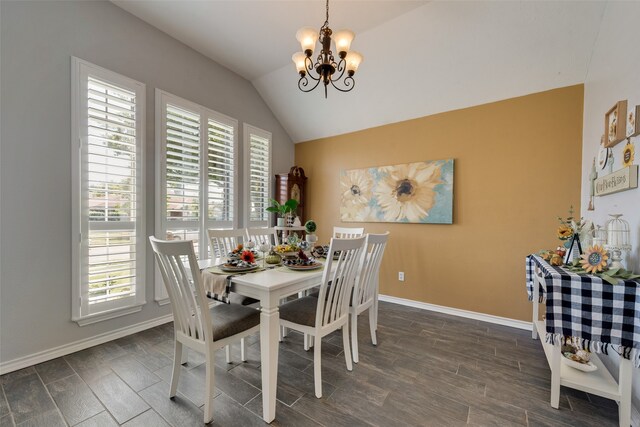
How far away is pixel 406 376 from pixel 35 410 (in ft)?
7.72

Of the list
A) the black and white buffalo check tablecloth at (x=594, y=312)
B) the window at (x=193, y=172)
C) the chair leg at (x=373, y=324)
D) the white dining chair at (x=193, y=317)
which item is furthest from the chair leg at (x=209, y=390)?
the black and white buffalo check tablecloth at (x=594, y=312)

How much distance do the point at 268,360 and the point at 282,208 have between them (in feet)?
8.40

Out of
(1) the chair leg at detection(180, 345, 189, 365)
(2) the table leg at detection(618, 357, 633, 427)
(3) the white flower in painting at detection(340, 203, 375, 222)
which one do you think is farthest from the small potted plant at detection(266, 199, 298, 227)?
(2) the table leg at detection(618, 357, 633, 427)

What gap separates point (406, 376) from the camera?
193 cm

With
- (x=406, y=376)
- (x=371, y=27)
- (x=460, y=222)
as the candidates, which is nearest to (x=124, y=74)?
(x=371, y=27)

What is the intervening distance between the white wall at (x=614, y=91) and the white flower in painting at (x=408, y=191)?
1.33 metres

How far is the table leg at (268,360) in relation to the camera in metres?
1.46

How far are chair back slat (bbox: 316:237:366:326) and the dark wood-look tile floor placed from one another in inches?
19.3

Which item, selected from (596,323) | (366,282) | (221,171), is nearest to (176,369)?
(366,282)

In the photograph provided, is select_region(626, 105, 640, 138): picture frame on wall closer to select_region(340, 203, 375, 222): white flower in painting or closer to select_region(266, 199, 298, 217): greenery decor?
select_region(340, 203, 375, 222): white flower in painting

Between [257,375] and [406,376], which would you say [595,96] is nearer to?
[406,376]

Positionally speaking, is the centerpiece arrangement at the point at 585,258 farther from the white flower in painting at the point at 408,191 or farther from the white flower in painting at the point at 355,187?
the white flower in painting at the point at 355,187

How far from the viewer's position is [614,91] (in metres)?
1.85

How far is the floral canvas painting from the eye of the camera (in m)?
3.19
